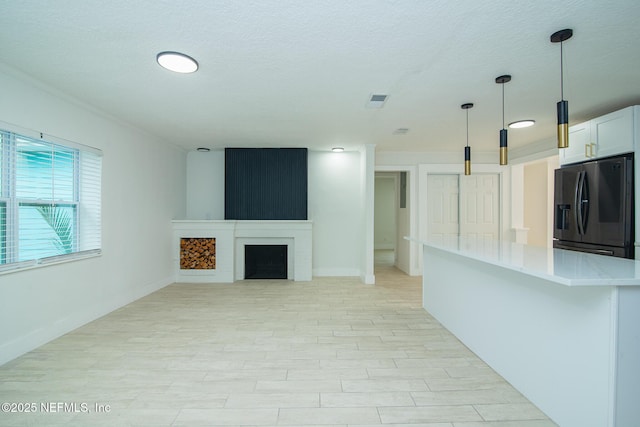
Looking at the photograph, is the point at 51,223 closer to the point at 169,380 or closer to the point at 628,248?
the point at 169,380

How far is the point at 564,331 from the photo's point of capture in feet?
5.41

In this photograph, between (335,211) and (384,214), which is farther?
(384,214)

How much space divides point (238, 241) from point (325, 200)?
177 cm

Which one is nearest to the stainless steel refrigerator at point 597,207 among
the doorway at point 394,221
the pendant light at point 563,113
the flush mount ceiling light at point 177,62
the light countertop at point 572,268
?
the light countertop at point 572,268

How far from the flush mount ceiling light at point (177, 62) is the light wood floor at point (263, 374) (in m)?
2.30

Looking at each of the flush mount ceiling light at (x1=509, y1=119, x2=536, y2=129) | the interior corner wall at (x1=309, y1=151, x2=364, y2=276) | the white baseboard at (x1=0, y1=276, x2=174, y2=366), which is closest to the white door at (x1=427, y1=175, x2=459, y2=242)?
the interior corner wall at (x1=309, y1=151, x2=364, y2=276)

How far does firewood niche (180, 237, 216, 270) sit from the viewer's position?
5.19 m

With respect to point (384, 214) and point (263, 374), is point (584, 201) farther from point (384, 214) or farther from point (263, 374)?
point (384, 214)

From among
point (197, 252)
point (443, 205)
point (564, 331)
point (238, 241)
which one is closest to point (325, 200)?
point (238, 241)

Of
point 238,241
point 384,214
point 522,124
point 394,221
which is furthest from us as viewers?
point 384,214

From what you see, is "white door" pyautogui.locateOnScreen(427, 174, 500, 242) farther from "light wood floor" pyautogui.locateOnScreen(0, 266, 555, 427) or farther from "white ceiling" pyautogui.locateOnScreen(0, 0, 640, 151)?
"light wood floor" pyautogui.locateOnScreen(0, 266, 555, 427)

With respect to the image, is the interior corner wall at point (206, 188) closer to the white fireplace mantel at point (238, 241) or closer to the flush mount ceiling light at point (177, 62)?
the white fireplace mantel at point (238, 241)

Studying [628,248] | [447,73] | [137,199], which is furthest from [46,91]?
[628,248]

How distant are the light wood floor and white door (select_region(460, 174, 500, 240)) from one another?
2.87 m
